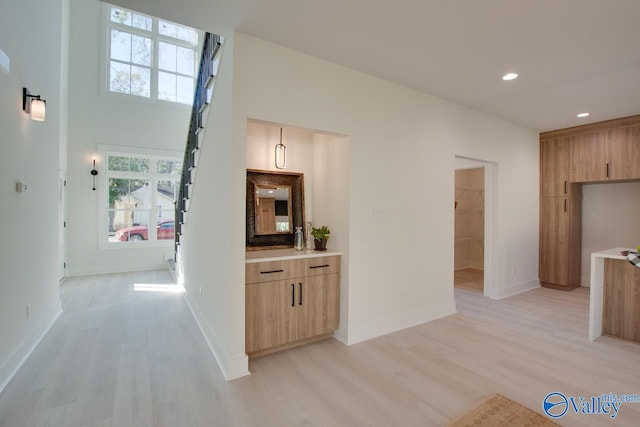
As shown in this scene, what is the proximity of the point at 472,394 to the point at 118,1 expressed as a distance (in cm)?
371

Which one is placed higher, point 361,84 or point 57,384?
point 361,84

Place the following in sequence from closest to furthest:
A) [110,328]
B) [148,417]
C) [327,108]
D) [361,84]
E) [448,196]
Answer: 1. [148,417]
2. [327,108]
3. [361,84]
4. [110,328]
5. [448,196]

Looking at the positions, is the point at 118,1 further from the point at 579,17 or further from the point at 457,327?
the point at 457,327

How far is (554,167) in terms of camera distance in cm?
520

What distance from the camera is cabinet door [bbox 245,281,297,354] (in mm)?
2607

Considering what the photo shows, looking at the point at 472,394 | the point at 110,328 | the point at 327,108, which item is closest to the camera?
the point at 472,394

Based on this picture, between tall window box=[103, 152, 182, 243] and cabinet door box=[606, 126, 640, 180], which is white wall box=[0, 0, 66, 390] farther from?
cabinet door box=[606, 126, 640, 180]

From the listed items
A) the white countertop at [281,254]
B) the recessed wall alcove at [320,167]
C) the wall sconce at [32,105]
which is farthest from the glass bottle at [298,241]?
the wall sconce at [32,105]

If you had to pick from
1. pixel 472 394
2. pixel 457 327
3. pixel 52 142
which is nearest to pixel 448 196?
pixel 457 327

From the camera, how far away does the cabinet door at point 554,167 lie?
16.7 feet

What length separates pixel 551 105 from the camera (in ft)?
13.1

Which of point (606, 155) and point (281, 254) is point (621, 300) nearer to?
point (606, 155)

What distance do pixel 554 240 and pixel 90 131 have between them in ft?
29.2

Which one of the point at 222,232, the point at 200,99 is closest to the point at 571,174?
the point at 222,232
